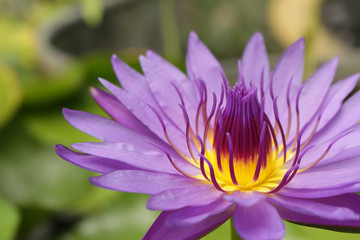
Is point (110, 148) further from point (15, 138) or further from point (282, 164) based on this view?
point (15, 138)

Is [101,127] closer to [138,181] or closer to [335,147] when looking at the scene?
[138,181]

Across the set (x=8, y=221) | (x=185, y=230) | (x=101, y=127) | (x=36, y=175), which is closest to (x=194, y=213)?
(x=185, y=230)

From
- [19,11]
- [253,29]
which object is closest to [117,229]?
[19,11]

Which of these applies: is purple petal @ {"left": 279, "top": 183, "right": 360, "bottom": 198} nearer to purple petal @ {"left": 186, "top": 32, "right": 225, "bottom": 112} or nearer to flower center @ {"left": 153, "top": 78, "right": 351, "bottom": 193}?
flower center @ {"left": 153, "top": 78, "right": 351, "bottom": 193}

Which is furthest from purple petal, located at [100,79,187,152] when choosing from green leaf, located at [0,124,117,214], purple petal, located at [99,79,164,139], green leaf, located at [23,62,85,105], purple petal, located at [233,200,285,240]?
green leaf, located at [23,62,85,105]

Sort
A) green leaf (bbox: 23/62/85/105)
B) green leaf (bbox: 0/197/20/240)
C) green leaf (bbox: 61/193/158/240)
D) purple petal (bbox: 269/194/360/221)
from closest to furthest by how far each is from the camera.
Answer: purple petal (bbox: 269/194/360/221) < green leaf (bbox: 0/197/20/240) < green leaf (bbox: 61/193/158/240) < green leaf (bbox: 23/62/85/105)

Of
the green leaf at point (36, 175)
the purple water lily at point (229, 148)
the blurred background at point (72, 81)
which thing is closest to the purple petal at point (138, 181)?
the purple water lily at point (229, 148)
